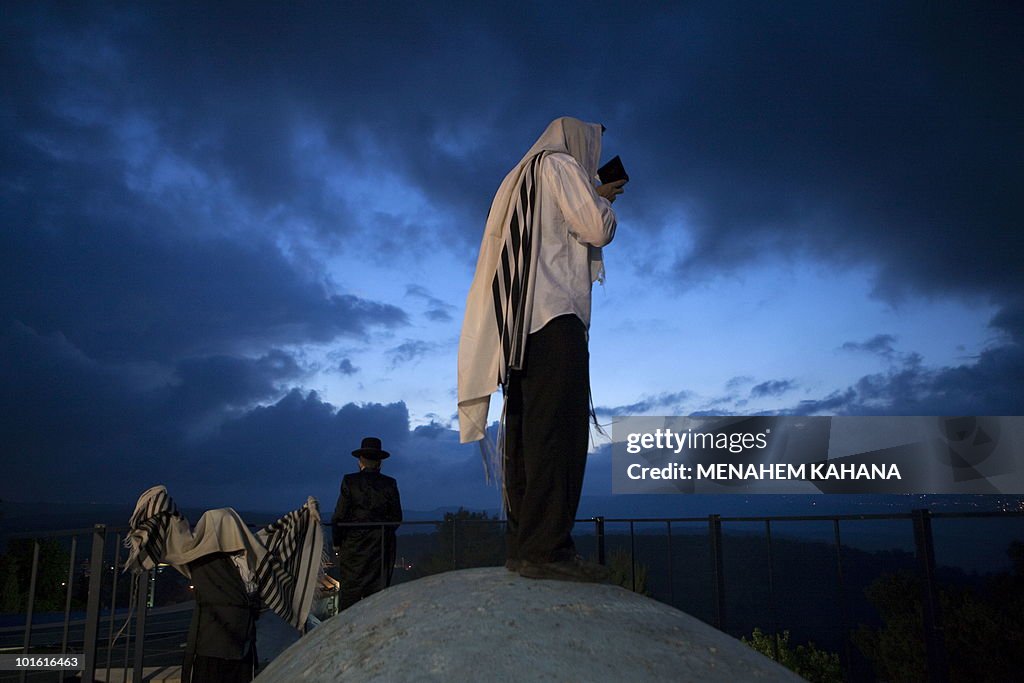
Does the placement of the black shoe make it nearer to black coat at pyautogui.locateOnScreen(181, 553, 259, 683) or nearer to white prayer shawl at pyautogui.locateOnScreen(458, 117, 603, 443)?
white prayer shawl at pyautogui.locateOnScreen(458, 117, 603, 443)

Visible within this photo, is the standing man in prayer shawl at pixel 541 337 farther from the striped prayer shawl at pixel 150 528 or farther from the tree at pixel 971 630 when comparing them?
the tree at pixel 971 630

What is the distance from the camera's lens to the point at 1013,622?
1158cm

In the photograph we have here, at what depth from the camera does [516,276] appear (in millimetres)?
2547

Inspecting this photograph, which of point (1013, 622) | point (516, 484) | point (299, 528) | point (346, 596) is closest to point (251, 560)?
point (299, 528)

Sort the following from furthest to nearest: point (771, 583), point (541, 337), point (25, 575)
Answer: point (25, 575) → point (771, 583) → point (541, 337)

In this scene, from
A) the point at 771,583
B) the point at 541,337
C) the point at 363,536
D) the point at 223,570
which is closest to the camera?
the point at 541,337

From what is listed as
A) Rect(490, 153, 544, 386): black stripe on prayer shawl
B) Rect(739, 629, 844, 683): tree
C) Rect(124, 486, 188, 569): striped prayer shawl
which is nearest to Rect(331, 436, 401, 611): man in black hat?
Rect(124, 486, 188, 569): striped prayer shawl

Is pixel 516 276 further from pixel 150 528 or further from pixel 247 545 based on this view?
pixel 150 528

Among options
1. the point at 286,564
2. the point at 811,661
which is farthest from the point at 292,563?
the point at 811,661

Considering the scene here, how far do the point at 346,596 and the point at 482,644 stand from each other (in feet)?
20.6

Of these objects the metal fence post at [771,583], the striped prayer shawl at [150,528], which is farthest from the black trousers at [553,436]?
the striped prayer shawl at [150,528]

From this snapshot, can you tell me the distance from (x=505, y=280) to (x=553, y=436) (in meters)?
0.61

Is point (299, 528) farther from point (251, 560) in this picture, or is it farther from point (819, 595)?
point (819, 595)

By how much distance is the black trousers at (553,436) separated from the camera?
2305 millimetres
